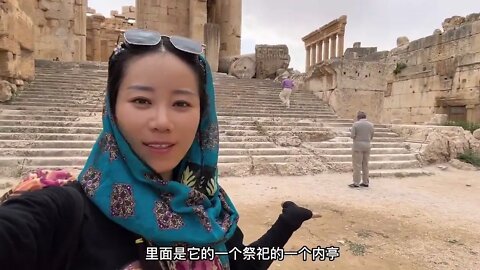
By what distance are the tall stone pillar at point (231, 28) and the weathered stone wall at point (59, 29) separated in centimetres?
694

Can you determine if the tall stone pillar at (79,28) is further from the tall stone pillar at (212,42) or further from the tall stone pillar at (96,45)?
the tall stone pillar at (96,45)

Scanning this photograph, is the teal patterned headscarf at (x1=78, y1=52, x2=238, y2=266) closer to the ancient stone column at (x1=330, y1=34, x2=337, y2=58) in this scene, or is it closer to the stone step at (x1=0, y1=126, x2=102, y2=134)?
the stone step at (x1=0, y1=126, x2=102, y2=134)

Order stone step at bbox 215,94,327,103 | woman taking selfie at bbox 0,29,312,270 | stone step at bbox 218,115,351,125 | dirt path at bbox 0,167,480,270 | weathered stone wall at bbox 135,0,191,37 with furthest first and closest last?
weathered stone wall at bbox 135,0,191,37
stone step at bbox 215,94,327,103
stone step at bbox 218,115,351,125
dirt path at bbox 0,167,480,270
woman taking selfie at bbox 0,29,312,270

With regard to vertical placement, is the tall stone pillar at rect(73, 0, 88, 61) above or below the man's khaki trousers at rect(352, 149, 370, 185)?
above

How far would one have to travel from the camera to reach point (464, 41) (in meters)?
14.3

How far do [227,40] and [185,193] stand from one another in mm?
17708

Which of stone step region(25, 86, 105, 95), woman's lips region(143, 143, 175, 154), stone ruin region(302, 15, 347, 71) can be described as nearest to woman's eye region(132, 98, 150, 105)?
woman's lips region(143, 143, 175, 154)

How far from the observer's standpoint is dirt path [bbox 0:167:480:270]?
3144 mm

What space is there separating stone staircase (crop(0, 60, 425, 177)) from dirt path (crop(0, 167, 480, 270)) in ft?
2.51

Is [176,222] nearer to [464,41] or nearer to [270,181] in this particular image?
[270,181]

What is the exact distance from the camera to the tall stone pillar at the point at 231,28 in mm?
17875

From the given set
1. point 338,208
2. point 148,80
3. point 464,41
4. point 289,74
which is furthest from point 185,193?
point 464,41

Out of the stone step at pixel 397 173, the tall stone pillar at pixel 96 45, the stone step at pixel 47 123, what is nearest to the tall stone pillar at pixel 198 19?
the tall stone pillar at pixel 96 45

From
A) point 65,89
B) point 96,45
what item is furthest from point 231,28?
point 65,89
